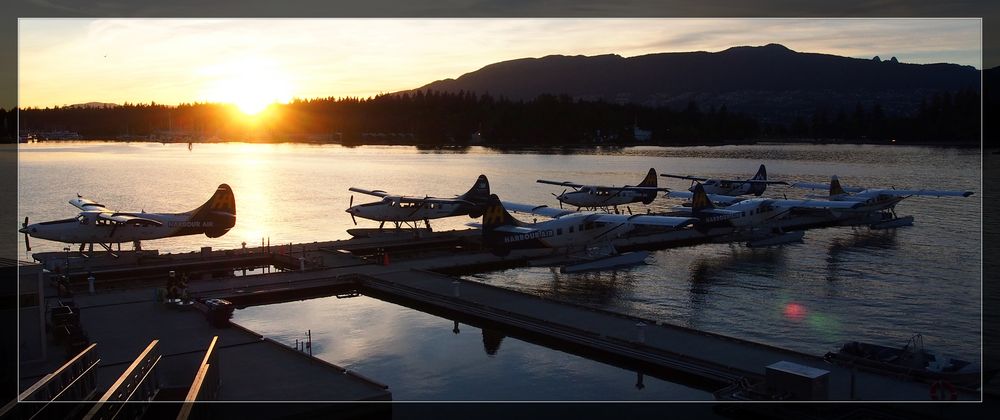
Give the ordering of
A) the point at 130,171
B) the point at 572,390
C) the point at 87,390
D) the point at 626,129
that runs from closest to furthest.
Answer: the point at 87,390, the point at 572,390, the point at 130,171, the point at 626,129

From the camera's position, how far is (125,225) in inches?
1219

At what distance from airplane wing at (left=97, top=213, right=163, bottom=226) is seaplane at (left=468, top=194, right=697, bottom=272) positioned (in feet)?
44.0

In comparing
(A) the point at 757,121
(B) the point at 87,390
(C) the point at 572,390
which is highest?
(A) the point at 757,121

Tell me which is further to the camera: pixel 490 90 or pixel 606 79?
pixel 490 90

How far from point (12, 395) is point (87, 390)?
310 centimetres

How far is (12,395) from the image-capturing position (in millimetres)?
14117

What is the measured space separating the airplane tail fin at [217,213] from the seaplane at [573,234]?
12.3 m

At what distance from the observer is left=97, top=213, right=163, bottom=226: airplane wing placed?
98.2 feet

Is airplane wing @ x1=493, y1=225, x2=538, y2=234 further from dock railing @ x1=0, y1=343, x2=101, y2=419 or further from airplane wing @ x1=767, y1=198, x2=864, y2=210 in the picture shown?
dock railing @ x1=0, y1=343, x2=101, y2=419

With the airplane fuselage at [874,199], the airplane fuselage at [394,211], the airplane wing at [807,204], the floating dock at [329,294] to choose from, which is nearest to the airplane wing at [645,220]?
the floating dock at [329,294]

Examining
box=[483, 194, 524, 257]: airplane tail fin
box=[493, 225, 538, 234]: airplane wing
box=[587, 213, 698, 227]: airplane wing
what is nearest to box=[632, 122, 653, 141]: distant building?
box=[587, 213, 698, 227]: airplane wing

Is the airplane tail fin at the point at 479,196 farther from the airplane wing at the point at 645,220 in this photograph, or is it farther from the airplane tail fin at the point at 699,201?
the airplane tail fin at the point at 699,201

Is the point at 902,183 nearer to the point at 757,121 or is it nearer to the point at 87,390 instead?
the point at 757,121

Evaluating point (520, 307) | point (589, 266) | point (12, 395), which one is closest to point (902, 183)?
point (589, 266)
